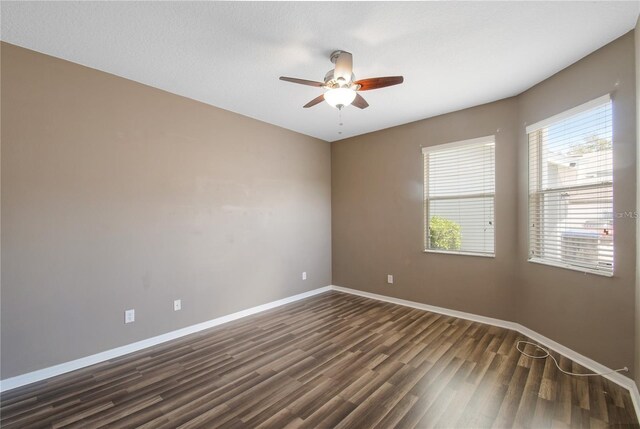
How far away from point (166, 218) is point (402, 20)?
2.98 meters

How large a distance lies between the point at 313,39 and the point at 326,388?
2.81m

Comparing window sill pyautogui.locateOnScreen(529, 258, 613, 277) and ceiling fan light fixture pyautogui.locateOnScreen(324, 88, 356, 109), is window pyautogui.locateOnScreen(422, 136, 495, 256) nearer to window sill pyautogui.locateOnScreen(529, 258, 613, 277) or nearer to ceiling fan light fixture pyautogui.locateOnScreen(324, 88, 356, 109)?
window sill pyautogui.locateOnScreen(529, 258, 613, 277)

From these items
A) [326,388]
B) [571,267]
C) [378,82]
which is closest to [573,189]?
[571,267]

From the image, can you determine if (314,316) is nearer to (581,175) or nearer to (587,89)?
(581,175)

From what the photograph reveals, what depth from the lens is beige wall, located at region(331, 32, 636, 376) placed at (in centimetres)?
226

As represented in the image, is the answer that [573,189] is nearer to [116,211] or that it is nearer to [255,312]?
[255,312]

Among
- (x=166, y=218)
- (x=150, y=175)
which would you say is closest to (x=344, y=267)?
(x=166, y=218)

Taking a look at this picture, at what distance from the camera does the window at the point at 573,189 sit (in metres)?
2.40

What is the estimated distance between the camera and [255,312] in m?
4.02

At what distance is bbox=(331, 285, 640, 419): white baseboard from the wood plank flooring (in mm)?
71

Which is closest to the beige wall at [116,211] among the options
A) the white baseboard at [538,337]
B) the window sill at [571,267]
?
the white baseboard at [538,337]

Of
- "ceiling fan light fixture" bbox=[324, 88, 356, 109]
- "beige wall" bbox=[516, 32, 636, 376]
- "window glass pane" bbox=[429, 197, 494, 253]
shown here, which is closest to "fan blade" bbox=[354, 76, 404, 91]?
"ceiling fan light fixture" bbox=[324, 88, 356, 109]

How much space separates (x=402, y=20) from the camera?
80.4 inches

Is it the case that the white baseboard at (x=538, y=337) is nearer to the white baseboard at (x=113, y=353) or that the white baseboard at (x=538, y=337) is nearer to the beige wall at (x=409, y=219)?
the beige wall at (x=409, y=219)
